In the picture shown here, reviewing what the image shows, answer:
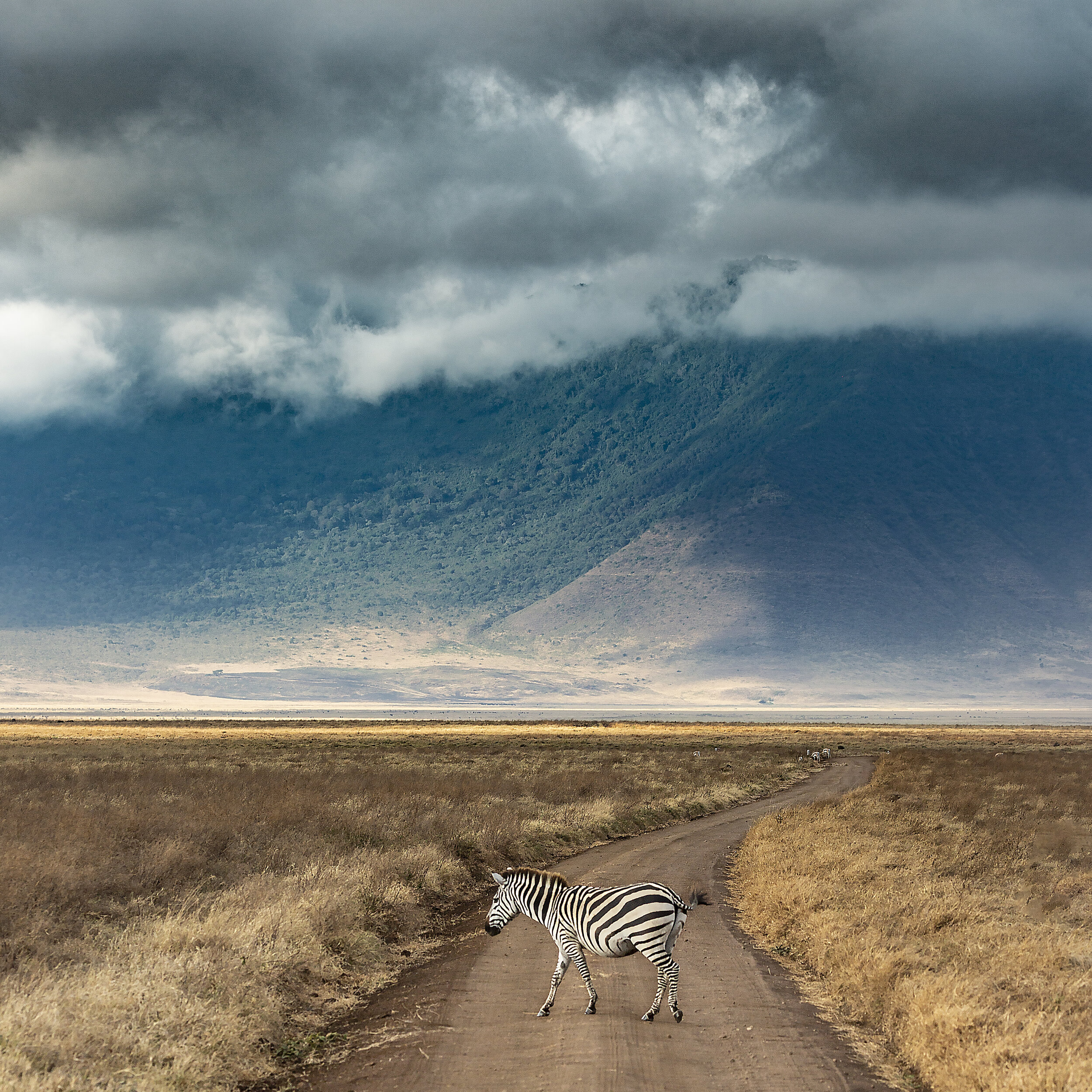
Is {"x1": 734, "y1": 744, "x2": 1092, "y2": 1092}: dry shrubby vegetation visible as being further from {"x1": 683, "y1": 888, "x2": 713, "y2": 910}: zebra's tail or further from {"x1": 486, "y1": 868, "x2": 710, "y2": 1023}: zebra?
{"x1": 486, "y1": 868, "x2": 710, "y2": 1023}: zebra

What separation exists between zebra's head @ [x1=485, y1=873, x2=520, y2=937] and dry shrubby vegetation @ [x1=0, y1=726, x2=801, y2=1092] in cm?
214

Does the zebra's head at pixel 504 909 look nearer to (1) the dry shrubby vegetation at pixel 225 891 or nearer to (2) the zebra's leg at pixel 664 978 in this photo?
(2) the zebra's leg at pixel 664 978

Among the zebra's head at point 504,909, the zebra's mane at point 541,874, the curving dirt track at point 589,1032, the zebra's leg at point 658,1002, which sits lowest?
the curving dirt track at point 589,1032

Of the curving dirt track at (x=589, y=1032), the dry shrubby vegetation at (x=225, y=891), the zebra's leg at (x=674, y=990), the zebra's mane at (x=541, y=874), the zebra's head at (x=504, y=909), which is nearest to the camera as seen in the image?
the curving dirt track at (x=589, y=1032)

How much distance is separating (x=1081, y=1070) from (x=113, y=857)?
1551 centimetres

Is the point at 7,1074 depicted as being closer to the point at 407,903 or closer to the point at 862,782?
the point at 407,903

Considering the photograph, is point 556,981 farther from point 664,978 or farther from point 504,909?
point 504,909

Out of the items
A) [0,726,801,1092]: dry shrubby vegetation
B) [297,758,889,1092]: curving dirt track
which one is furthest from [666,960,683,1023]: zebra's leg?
[0,726,801,1092]: dry shrubby vegetation

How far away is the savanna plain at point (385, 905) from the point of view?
11.2m

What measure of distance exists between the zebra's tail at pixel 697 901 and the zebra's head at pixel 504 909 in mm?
2062

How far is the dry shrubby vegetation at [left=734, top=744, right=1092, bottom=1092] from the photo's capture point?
1116 centimetres

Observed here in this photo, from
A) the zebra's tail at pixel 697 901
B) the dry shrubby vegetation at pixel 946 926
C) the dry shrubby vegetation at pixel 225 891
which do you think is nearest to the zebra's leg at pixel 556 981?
the zebra's tail at pixel 697 901

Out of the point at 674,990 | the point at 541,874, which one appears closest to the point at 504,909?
the point at 541,874

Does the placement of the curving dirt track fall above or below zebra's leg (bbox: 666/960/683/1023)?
below
